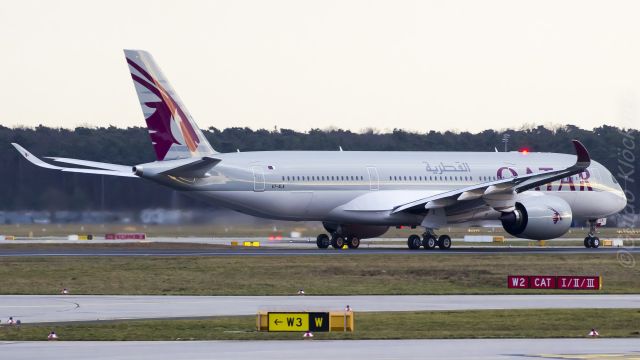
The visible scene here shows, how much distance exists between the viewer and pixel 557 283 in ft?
139

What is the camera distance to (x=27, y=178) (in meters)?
77.6

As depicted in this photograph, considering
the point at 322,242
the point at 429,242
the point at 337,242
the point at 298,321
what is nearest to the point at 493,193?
the point at 429,242

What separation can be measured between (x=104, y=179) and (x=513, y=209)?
27221mm

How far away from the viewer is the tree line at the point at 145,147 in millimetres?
75750

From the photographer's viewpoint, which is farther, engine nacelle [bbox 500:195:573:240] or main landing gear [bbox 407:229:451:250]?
main landing gear [bbox 407:229:451:250]

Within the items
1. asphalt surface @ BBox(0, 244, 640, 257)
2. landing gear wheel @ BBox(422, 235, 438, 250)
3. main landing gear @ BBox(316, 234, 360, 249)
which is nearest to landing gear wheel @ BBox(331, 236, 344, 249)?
main landing gear @ BBox(316, 234, 360, 249)

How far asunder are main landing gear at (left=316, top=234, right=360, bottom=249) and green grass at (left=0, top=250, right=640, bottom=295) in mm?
8599

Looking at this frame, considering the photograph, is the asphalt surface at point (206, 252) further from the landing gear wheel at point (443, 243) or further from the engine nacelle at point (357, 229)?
the engine nacelle at point (357, 229)

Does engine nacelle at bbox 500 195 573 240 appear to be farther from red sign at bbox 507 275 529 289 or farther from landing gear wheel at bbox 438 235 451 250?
red sign at bbox 507 275 529 289

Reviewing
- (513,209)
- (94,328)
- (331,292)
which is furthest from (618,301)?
(513,209)

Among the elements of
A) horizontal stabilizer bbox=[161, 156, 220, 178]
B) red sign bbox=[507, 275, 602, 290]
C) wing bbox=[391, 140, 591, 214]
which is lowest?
red sign bbox=[507, 275, 602, 290]

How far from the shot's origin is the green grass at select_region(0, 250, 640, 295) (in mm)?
41812

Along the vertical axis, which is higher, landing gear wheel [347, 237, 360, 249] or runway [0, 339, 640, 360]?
A: landing gear wheel [347, 237, 360, 249]

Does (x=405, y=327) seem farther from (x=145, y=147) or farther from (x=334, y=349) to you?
(x=145, y=147)
